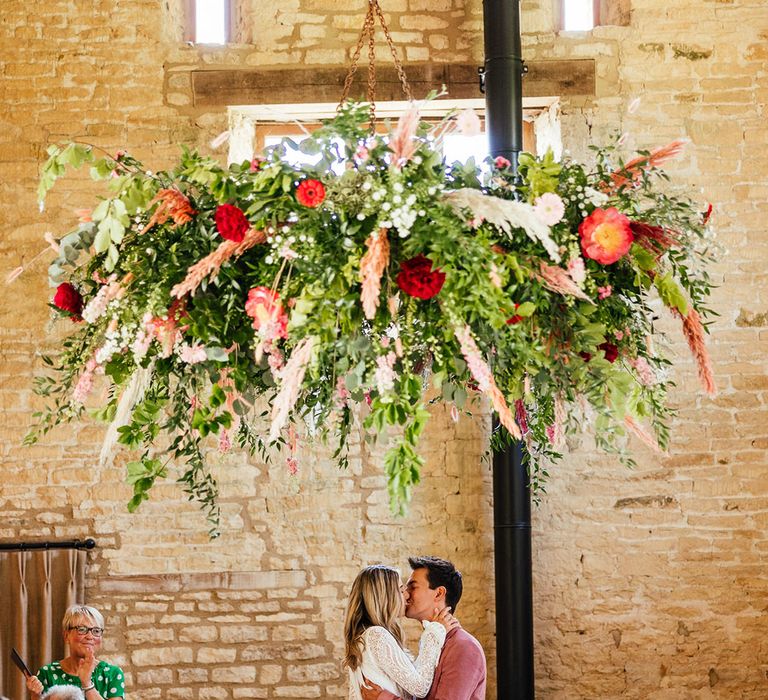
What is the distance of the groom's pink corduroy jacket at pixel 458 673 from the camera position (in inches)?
142

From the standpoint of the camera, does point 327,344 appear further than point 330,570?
No

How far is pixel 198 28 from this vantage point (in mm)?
6004

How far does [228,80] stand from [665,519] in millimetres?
3368

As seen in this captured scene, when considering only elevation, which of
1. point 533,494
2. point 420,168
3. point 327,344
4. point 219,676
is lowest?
point 219,676

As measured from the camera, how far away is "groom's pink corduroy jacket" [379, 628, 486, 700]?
361 centimetres

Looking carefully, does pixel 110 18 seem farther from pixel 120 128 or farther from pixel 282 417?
pixel 282 417

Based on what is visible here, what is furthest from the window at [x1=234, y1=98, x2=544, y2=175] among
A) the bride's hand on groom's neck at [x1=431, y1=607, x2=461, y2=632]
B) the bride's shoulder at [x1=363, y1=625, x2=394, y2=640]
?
the bride's shoulder at [x1=363, y1=625, x2=394, y2=640]

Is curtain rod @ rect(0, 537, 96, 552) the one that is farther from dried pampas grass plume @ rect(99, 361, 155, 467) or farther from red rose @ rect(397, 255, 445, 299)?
red rose @ rect(397, 255, 445, 299)

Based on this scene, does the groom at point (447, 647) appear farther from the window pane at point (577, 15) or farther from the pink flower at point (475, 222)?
the window pane at point (577, 15)

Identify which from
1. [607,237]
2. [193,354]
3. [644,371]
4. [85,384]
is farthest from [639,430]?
[85,384]

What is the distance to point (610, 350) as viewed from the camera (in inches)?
98.7

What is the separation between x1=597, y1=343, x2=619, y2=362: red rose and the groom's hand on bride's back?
1.73 meters

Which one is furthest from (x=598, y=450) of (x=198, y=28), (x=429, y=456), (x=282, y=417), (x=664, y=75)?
(x=282, y=417)

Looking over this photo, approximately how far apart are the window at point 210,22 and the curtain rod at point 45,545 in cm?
291
